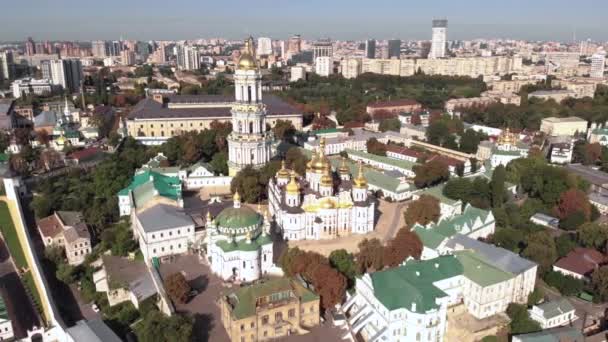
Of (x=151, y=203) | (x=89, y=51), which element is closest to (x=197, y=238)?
(x=151, y=203)

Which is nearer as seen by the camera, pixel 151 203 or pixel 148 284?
pixel 148 284

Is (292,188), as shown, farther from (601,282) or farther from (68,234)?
(601,282)

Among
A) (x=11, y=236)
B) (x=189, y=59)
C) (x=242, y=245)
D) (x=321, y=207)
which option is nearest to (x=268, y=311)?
(x=242, y=245)

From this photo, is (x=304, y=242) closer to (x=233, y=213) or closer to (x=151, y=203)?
(x=233, y=213)

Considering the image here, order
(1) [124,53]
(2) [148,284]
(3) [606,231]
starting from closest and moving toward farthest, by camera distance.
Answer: (2) [148,284] → (3) [606,231] → (1) [124,53]

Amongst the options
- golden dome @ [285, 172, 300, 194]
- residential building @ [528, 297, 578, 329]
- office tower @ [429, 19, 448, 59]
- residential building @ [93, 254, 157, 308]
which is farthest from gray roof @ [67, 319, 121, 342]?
office tower @ [429, 19, 448, 59]

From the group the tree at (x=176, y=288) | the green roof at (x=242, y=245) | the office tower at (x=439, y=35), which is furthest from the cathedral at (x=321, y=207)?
the office tower at (x=439, y=35)
